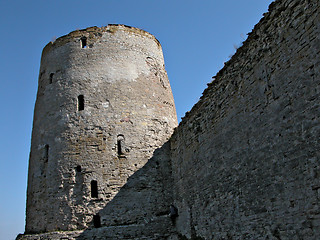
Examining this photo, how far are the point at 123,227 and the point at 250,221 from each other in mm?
4641

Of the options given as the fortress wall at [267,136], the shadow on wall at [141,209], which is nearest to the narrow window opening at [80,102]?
the shadow on wall at [141,209]

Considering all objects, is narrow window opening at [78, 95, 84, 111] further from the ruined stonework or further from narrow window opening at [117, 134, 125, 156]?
narrow window opening at [117, 134, 125, 156]

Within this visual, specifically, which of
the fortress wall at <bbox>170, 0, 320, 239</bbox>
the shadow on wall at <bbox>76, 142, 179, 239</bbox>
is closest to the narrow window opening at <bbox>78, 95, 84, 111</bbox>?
the shadow on wall at <bbox>76, 142, 179, 239</bbox>

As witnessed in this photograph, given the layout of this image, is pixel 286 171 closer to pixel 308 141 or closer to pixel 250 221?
pixel 308 141

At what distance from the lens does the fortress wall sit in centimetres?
426

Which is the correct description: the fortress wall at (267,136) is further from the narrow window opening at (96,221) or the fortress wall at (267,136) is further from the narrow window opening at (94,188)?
the narrow window opening at (94,188)

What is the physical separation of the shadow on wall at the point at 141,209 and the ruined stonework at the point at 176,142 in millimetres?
30

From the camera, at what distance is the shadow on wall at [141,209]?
9203mm

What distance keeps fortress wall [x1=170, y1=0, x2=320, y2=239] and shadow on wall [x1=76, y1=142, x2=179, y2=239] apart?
2.02 meters

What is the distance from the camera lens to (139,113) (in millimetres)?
10617

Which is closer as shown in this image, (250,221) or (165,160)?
(250,221)

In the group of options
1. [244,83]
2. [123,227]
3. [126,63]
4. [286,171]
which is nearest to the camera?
[286,171]

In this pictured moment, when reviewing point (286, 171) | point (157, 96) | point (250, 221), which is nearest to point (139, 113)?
point (157, 96)

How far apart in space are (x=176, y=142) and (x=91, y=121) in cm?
272
